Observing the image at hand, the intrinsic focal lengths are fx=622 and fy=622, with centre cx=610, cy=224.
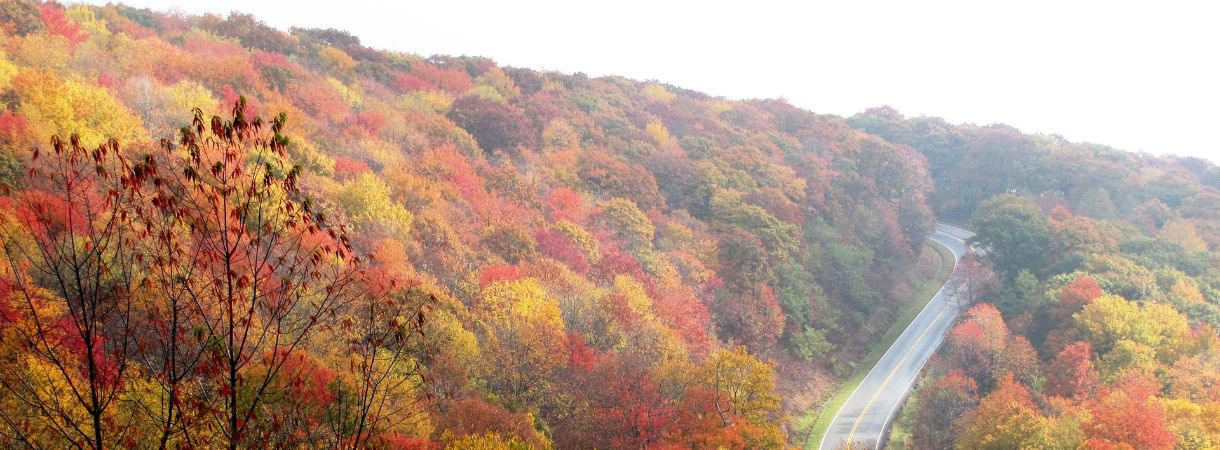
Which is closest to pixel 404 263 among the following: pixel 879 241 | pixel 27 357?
pixel 27 357

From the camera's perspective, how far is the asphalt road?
127ft

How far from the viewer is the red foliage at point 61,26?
36.0 metres

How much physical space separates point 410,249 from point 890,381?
3572cm

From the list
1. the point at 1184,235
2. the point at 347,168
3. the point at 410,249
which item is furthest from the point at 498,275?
the point at 1184,235

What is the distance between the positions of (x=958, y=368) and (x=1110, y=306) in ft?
31.0

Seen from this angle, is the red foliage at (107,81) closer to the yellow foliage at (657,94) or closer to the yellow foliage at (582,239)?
the yellow foliage at (582,239)

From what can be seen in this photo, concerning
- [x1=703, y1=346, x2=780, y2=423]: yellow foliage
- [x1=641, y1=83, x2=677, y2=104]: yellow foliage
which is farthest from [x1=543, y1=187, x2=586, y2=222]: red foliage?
[x1=641, y1=83, x2=677, y2=104]: yellow foliage

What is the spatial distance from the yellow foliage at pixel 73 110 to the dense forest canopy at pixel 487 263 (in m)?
0.15

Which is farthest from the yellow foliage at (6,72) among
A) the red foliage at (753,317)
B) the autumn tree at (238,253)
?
the red foliage at (753,317)

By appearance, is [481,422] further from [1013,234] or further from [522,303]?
[1013,234]

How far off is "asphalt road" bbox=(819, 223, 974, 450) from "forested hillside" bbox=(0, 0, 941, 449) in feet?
8.61

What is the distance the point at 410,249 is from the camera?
30.8 meters

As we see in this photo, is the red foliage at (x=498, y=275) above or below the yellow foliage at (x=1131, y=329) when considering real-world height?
below

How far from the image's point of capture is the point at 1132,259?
161 ft
